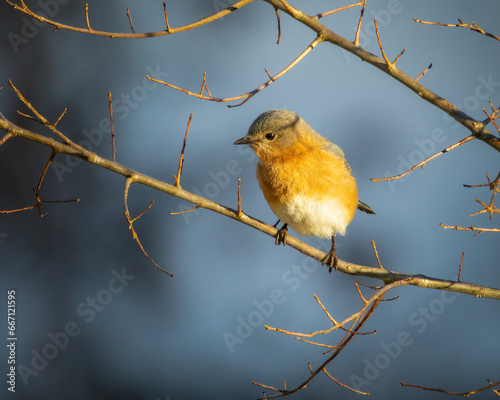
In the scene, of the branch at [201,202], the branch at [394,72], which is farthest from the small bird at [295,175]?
the branch at [394,72]

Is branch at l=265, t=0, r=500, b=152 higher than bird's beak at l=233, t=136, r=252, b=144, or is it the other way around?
bird's beak at l=233, t=136, r=252, b=144

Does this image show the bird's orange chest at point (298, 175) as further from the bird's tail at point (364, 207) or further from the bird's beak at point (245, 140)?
the bird's tail at point (364, 207)

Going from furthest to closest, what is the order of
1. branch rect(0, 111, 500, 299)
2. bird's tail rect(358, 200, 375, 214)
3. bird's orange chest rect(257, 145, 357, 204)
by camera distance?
bird's tail rect(358, 200, 375, 214), bird's orange chest rect(257, 145, 357, 204), branch rect(0, 111, 500, 299)

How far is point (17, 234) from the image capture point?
825 centimetres

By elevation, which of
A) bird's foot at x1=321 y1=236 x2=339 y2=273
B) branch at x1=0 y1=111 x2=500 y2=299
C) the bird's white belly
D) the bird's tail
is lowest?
branch at x1=0 y1=111 x2=500 y2=299

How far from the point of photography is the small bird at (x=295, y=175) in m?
3.92

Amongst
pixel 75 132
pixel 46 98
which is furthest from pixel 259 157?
pixel 46 98

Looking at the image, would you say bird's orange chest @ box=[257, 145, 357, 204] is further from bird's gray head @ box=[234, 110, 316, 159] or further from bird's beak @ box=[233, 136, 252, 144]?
bird's beak @ box=[233, 136, 252, 144]

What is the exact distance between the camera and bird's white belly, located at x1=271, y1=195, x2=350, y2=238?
12.9 ft

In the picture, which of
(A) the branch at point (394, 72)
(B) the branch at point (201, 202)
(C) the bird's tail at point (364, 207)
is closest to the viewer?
(B) the branch at point (201, 202)

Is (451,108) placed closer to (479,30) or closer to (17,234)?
(479,30)

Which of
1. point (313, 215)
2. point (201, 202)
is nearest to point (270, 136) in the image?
point (313, 215)

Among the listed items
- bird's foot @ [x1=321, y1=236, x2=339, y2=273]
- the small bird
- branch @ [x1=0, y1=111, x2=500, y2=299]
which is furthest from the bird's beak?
bird's foot @ [x1=321, y1=236, x2=339, y2=273]

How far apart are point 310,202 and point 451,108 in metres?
1.28
